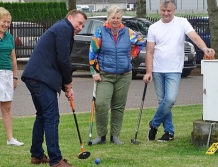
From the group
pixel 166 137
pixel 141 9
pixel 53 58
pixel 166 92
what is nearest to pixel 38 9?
pixel 141 9

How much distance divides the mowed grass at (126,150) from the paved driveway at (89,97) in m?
2.18

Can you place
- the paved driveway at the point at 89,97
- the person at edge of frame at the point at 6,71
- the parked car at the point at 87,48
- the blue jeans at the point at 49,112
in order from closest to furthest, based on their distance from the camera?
1. the blue jeans at the point at 49,112
2. the person at edge of frame at the point at 6,71
3. the paved driveway at the point at 89,97
4. the parked car at the point at 87,48

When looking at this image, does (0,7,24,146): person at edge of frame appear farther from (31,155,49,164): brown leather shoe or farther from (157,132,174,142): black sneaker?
(157,132,174,142): black sneaker

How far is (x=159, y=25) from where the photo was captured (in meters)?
9.77

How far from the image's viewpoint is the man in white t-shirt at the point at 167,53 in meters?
9.60

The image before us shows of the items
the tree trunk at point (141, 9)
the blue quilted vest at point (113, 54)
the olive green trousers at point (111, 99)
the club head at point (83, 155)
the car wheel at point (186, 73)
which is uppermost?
the tree trunk at point (141, 9)

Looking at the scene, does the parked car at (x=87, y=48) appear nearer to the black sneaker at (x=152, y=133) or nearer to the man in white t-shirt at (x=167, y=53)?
the black sneaker at (x=152, y=133)

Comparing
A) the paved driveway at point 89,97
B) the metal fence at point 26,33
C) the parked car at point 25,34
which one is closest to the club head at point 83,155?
the paved driveway at point 89,97

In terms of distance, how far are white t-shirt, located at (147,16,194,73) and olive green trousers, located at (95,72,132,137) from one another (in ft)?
1.64

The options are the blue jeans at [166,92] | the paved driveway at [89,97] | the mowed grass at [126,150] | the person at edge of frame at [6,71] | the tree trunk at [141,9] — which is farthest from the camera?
the tree trunk at [141,9]

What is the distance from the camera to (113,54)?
31.3 ft

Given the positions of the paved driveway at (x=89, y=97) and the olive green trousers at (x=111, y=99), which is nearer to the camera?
the olive green trousers at (x=111, y=99)

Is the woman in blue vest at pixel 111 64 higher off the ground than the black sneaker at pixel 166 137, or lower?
higher

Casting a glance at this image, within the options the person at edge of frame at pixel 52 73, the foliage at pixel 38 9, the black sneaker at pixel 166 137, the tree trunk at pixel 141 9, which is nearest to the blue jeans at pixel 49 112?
the person at edge of frame at pixel 52 73
